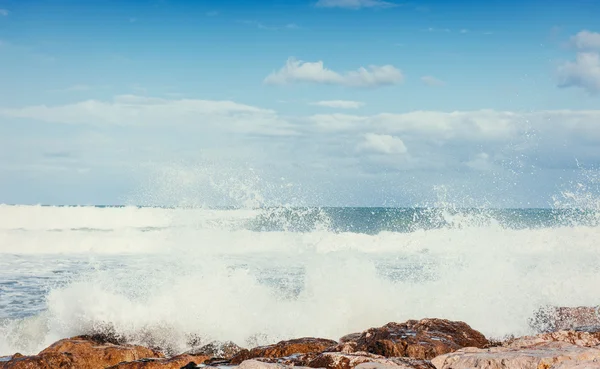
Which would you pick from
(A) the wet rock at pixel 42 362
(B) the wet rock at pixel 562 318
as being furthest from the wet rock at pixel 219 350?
(B) the wet rock at pixel 562 318

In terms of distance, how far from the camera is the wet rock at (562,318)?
9.84 metres

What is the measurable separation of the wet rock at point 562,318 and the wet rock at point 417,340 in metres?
2.91

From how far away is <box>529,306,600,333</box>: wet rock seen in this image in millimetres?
9844

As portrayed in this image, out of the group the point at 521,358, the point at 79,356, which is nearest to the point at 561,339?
the point at 521,358

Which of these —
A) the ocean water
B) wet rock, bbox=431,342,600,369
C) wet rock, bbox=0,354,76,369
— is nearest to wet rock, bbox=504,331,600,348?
wet rock, bbox=431,342,600,369

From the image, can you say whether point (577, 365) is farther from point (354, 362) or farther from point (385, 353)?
point (385, 353)

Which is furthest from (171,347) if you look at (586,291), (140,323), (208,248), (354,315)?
(208,248)

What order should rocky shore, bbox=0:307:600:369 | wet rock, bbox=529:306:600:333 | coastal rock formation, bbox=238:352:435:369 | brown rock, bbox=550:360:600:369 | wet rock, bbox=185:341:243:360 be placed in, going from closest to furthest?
brown rock, bbox=550:360:600:369
rocky shore, bbox=0:307:600:369
coastal rock formation, bbox=238:352:435:369
wet rock, bbox=185:341:243:360
wet rock, bbox=529:306:600:333

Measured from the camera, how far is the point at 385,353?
21.8 feet

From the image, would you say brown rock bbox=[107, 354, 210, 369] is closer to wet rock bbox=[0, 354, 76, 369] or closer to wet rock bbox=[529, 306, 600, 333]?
wet rock bbox=[0, 354, 76, 369]

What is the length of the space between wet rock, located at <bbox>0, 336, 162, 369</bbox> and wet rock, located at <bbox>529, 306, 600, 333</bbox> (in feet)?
20.3

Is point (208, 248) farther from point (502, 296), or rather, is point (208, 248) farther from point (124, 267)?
point (502, 296)

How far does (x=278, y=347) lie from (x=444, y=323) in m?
2.16

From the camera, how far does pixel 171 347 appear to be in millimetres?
10102
